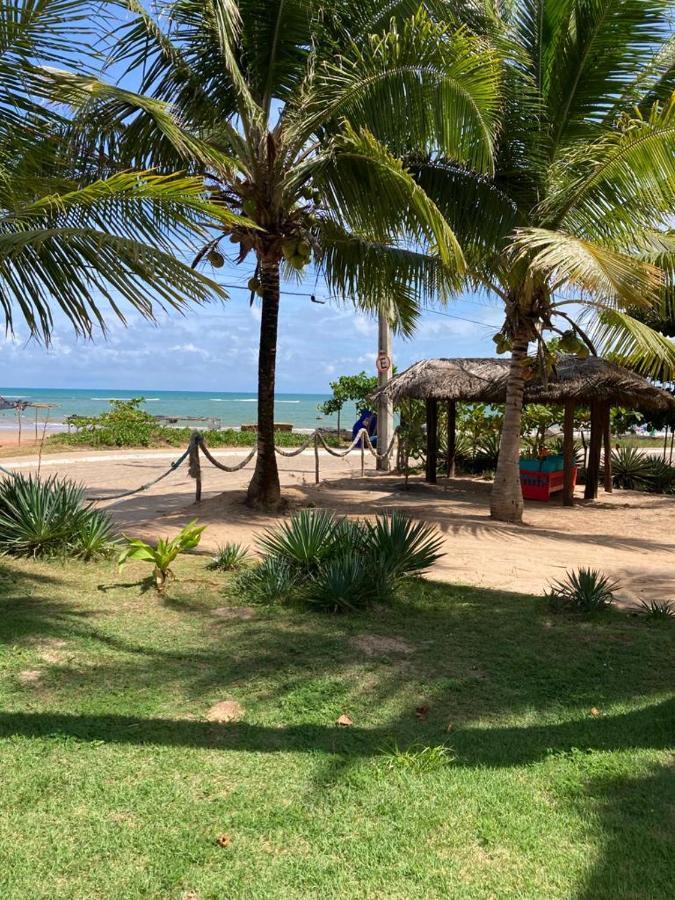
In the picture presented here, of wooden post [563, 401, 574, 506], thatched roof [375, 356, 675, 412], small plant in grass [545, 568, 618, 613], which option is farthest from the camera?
wooden post [563, 401, 574, 506]

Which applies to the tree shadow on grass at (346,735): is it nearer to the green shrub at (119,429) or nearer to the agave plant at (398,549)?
the agave plant at (398,549)

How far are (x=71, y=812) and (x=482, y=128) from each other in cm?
717

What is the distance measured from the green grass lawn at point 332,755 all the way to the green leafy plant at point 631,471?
11.9 meters

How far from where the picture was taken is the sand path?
7.68 metres

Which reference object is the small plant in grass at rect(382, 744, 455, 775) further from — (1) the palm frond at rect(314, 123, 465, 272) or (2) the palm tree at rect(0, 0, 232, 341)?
(1) the palm frond at rect(314, 123, 465, 272)

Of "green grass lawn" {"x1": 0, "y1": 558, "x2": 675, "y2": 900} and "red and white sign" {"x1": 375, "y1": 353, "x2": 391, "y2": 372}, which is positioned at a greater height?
"red and white sign" {"x1": 375, "y1": 353, "x2": 391, "y2": 372}

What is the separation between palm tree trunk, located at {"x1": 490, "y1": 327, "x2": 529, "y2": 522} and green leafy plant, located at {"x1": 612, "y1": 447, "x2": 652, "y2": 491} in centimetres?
699

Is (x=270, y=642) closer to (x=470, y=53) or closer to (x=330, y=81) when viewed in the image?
(x=470, y=53)

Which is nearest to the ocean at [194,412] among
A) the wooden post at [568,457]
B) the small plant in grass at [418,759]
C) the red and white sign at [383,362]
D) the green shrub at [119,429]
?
the green shrub at [119,429]

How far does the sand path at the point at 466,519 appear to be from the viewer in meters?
7.68

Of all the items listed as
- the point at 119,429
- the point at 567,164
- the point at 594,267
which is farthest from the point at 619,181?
the point at 119,429

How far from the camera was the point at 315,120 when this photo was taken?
28.0 ft

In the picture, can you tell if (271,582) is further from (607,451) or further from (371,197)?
(607,451)

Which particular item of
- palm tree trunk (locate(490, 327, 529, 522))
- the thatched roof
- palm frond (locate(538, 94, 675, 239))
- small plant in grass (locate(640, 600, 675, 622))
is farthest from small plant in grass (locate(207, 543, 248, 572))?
the thatched roof
